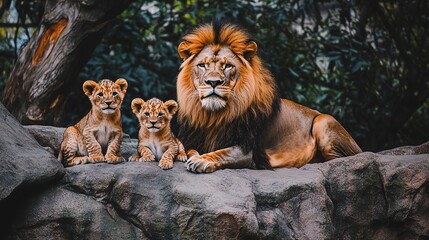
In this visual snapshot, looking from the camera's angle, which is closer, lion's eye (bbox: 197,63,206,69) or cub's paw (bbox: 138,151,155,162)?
cub's paw (bbox: 138,151,155,162)

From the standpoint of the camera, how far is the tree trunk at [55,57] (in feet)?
27.7

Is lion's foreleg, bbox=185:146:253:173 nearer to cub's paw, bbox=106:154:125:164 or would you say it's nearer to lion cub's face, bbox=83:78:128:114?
cub's paw, bbox=106:154:125:164

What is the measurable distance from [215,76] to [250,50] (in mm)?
568

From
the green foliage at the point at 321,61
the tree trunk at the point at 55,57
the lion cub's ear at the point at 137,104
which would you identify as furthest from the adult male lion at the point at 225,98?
the green foliage at the point at 321,61

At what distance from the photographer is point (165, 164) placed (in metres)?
6.37

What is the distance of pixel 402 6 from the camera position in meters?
11.9

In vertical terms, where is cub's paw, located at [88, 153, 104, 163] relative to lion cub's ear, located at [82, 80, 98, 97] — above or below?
below

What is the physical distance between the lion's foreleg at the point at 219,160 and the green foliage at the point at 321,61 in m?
4.05

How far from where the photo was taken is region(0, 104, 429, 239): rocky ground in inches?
233

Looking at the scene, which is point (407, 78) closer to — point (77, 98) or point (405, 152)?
point (405, 152)

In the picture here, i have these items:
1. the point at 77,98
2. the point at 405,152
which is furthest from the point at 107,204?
the point at 77,98

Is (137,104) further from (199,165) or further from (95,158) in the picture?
(199,165)

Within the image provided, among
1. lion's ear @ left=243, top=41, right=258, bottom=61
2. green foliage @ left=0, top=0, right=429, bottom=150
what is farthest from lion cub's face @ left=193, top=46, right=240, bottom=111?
green foliage @ left=0, top=0, right=429, bottom=150

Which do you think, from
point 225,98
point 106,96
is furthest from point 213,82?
point 106,96
